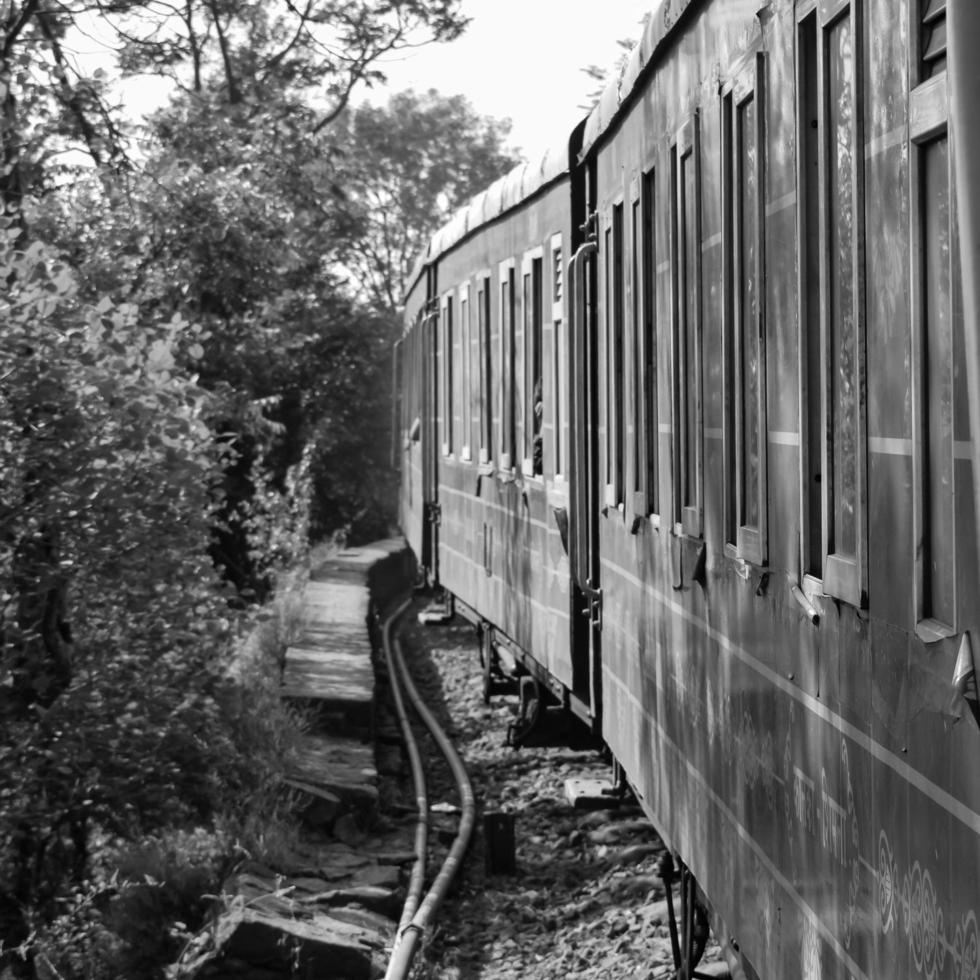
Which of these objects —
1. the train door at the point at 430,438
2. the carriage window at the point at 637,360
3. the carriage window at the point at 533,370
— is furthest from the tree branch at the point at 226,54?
the carriage window at the point at 637,360

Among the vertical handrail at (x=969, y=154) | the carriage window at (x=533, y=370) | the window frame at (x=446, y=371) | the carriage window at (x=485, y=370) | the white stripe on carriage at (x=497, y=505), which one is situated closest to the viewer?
the vertical handrail at (x=969, y=154)

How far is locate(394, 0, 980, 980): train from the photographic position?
2656 millimetres

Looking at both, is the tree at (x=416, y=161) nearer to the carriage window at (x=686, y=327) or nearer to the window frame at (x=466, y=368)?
the window frame at (x=466, y=368)

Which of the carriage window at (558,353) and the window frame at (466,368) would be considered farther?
the window frame at (466,368)

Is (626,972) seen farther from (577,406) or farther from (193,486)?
(193,486)

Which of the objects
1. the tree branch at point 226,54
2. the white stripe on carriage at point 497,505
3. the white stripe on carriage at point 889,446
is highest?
the tree branch at point 226,54

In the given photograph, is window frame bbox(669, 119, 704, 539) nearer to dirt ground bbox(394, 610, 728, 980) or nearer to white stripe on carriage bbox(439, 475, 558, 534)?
dirt ground bbox(394, 610, 728, 980)

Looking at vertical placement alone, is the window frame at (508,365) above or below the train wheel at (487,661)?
above

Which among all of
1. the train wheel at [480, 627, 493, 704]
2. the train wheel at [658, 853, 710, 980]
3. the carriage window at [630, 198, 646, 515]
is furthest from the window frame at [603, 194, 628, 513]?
the train wheel at [480, 627, 493, 704]

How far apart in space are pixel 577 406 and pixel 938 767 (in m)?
4.93

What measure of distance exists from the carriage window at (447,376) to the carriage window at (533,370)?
366 cm

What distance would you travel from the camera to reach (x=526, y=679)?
10.7 meters

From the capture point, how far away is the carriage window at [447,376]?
13.1 m

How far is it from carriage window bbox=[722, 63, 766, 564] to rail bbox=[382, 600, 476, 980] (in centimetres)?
291
